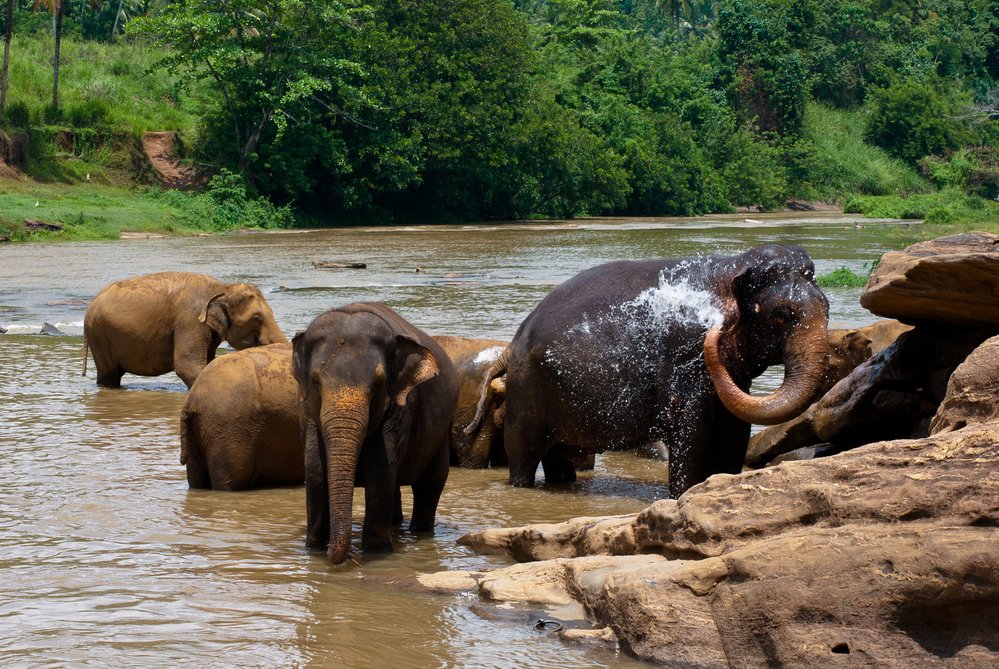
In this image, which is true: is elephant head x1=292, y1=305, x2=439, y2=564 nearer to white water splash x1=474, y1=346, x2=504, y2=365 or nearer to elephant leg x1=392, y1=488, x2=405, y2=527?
elephant leg x1=392, y1=488, x2=405, y2=527

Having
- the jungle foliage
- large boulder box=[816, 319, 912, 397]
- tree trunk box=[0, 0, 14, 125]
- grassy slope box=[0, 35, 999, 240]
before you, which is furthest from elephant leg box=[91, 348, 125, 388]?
tree trunk box=[0, 0, 14, 125]

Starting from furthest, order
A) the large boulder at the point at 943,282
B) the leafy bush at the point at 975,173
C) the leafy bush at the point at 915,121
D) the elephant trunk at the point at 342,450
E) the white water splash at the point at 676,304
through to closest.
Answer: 1. the leafy bush at the point at 915,121
2. the leafy bush at the point at 975,173
3. the white water splash at the point at 676,304
4. the large boulder at the point at 943,282
5. the elephant trunk at the point at 342,450

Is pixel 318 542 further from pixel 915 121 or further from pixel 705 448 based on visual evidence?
pixel 915 121

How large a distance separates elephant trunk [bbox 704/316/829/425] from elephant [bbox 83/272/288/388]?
5920 millimetres

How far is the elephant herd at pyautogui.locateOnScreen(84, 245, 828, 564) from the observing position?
21.6 ft

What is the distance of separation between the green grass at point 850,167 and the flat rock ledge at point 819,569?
6144 cm

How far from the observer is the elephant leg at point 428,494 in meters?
7.37

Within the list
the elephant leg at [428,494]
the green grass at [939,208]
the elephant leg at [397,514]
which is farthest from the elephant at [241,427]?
the green grass at [939,208]

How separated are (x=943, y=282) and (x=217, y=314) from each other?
6.68 m

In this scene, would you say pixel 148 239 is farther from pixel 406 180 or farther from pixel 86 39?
pixel 86 39

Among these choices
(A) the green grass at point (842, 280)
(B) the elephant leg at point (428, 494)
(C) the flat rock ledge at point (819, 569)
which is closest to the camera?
(C) the flat rock ledge at point (819, 569)

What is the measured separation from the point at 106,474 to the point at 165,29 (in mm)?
33064

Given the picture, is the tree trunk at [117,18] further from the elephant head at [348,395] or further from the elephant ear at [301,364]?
the elephant head at [348,395]

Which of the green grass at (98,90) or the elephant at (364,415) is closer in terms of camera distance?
the elephant at (364,415)
